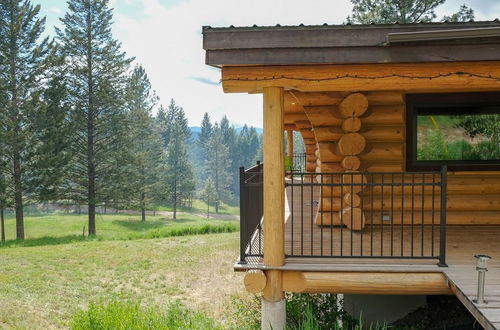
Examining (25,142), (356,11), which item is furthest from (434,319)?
(25,142)

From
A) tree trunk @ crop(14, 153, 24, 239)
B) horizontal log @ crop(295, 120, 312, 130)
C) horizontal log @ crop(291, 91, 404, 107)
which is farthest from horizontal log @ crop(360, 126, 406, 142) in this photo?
tree trunk @ crop(14, 153, 24, 239)

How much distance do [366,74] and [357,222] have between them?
2.76m

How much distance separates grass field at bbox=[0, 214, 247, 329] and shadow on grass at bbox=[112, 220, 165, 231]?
803 inches

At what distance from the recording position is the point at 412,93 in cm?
746

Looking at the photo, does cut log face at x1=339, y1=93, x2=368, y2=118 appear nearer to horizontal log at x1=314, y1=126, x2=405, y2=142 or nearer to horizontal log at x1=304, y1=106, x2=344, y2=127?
horizontal log at x1=304, y1=106, x2=344, y2=127

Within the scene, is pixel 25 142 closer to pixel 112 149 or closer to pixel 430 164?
pixel 112 149

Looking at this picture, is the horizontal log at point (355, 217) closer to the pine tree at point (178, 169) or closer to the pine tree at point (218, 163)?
the pine tree at point (178, 169)

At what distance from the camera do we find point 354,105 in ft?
22.4

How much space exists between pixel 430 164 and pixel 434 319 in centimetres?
264

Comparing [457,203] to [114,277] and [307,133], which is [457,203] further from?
[114,277]

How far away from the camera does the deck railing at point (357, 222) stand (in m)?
5.25

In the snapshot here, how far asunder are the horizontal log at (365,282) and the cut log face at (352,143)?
2.28 m

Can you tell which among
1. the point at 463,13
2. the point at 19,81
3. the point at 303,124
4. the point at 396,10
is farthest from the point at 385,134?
the point at 19,81

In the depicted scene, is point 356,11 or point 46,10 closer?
point 356,11
